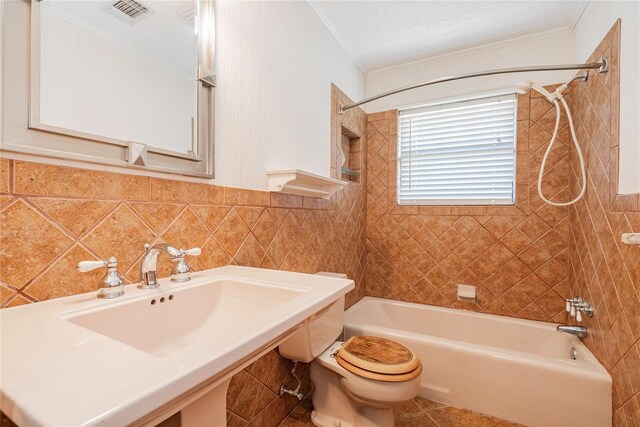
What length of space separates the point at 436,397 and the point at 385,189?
65.8 inches

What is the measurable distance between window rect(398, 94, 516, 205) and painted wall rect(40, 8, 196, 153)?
2.07m

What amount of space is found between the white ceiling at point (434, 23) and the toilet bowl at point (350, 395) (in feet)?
7.16

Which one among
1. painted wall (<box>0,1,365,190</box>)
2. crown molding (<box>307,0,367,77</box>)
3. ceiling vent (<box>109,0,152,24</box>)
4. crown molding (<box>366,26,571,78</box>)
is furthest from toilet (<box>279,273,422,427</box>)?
crown molding (<box>366,26,571,78</box>)

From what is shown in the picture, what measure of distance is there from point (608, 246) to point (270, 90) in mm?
1946

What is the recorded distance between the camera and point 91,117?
844 mm

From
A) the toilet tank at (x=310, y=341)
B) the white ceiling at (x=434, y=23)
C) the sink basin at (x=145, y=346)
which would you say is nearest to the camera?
the sink basin at (x=145, y=346)

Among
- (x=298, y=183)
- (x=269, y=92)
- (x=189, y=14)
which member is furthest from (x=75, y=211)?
(x=269, y=92)

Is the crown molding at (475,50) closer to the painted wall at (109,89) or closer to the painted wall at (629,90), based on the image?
the painted wall at (629,90)

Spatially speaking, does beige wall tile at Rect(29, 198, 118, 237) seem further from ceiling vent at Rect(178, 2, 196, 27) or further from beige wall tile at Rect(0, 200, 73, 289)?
ceiling vent at Rect(178, 2, 196, 27)

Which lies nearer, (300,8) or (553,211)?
(300,8)

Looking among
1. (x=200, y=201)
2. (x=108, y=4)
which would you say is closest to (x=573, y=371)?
(x=200, y=201)

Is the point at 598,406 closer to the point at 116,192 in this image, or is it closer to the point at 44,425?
the point at 44,425

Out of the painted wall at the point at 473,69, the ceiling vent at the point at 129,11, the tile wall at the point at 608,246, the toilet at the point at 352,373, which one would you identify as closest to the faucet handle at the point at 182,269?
the toilet at the point at 352,373

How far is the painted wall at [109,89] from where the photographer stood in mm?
774
